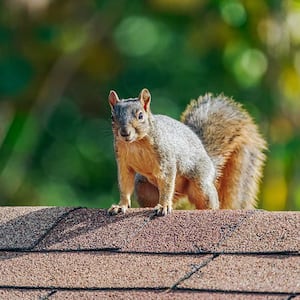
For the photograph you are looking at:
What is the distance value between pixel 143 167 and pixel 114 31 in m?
8.00

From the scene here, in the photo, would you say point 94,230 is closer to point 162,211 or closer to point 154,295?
point 162,211

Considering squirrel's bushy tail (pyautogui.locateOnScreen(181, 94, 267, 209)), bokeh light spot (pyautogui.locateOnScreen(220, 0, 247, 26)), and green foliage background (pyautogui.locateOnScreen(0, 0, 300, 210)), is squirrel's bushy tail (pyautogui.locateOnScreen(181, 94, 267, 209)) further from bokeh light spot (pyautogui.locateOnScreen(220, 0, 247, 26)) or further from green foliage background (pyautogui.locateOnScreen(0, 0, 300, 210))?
bokeh light spot (pyautogui.locateOnScreen(220, 0, 247, 26))

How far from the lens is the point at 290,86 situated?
867cm

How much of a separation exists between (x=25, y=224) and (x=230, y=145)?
1.70 m

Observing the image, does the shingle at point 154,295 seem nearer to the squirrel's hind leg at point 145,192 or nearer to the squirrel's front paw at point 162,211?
the squirrel's front paw at point 162,211

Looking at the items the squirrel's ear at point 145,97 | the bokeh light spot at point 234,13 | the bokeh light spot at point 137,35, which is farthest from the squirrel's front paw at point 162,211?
the bokeh light spot at point 137,35

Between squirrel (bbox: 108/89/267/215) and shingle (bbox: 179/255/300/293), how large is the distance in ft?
1.62

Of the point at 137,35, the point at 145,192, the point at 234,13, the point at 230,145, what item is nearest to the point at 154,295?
the point at 145,192

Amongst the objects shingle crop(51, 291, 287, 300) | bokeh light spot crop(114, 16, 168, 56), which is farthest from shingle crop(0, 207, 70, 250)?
bokeh light spot crop(114, 16, 168, 56)

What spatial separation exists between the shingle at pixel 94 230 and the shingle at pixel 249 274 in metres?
0.35

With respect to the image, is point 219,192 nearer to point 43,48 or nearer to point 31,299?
point 31,299

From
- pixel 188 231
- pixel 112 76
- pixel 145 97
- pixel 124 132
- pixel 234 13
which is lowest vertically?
pixel 112 76

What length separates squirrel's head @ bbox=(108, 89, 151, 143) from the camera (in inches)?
167

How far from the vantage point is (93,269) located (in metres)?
3.35
